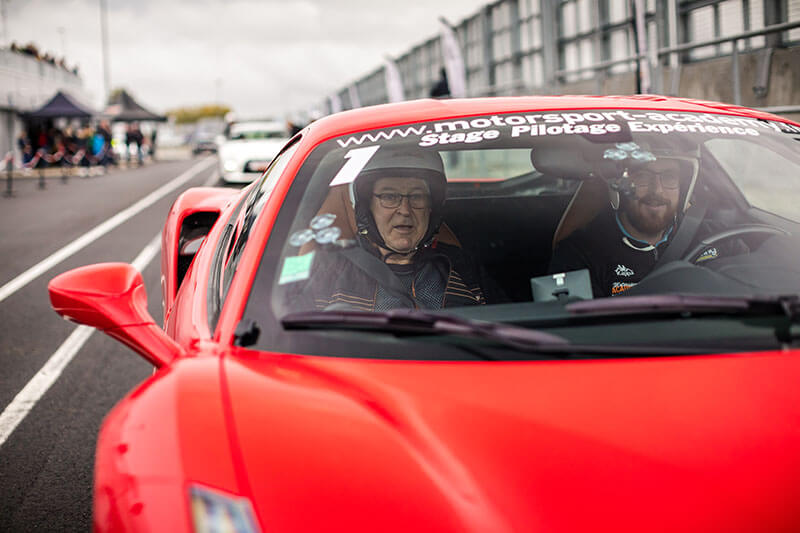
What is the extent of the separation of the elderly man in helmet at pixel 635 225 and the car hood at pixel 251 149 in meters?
17.1

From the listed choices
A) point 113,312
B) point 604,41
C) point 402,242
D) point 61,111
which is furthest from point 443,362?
point 61,111

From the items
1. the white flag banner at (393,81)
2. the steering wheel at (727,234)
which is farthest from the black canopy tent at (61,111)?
the steering wheel at (727,234)

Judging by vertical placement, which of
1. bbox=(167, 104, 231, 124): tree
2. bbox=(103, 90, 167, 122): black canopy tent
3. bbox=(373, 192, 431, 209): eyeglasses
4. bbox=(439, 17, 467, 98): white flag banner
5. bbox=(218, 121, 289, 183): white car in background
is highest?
bbox=(167, 104, 231, 124): tree

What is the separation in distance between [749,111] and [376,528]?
215cm

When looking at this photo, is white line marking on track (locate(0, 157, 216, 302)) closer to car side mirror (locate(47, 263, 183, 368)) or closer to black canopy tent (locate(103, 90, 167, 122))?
car side mirror (locate(47, 263, 183, 368))

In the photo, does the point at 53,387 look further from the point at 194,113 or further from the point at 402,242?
the point at 194,113

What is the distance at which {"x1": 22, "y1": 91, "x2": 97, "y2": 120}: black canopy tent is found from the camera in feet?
104

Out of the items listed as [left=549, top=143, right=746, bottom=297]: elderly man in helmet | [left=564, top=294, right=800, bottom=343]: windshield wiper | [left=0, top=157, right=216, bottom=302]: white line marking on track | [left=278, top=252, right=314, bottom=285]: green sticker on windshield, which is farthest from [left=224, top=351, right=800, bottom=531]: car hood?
[left=0, top=157, right=216, bottom=302]: white line marking on track

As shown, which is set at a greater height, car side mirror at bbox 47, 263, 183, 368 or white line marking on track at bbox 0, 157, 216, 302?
white line marking on track at bbox 0, 157, 216, 302

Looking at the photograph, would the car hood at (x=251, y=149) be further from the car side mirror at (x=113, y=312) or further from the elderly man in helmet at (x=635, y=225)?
the car side mirror at (x=113, y=312)

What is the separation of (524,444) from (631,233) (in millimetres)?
1591

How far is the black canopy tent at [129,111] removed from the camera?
44.3m

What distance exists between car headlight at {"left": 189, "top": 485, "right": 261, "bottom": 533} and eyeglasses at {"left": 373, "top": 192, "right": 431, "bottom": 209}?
1387 mm

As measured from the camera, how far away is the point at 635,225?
9.31 feet
